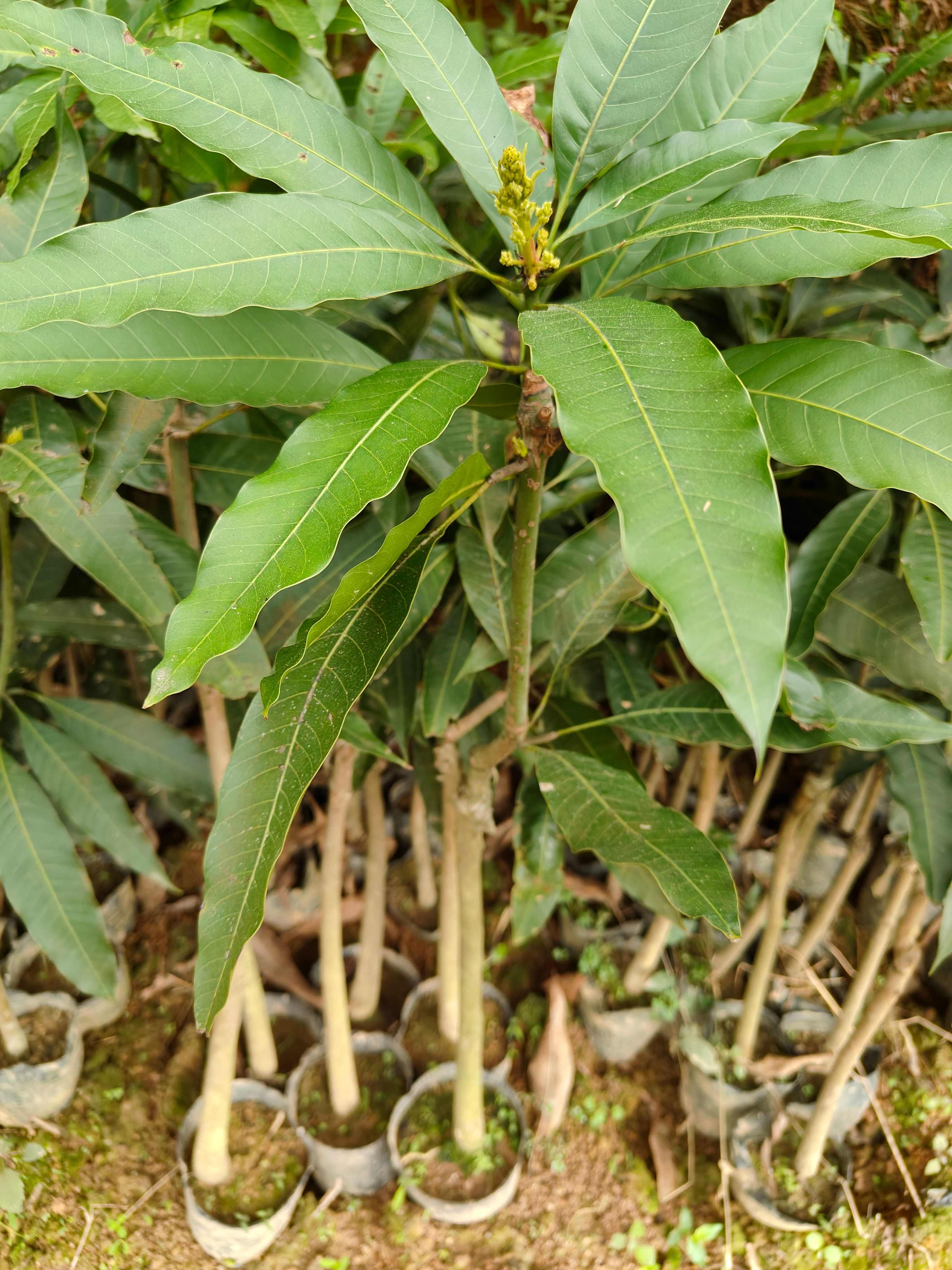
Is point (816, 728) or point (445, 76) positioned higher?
point (445, 76)

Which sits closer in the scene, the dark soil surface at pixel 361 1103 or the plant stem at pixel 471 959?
the plant stem at pixel 471 959

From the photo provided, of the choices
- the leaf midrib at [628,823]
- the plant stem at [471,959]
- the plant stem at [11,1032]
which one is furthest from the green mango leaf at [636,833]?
the plant stem at [11,1032]

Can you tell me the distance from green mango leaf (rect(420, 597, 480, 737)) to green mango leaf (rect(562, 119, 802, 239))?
1.60 ft

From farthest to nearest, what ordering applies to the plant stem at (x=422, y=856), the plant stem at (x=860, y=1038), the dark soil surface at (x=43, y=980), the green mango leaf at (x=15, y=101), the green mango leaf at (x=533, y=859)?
the plant stem at (x=422, y=856) < the dark soil surface at (x=43, y=980) < the plant stem at (x=860, y=1038) < the green mango leaf at (x=533, y=859) < the green mango leaf at (x=15, y=101)

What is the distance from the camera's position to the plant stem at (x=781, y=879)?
1216mm

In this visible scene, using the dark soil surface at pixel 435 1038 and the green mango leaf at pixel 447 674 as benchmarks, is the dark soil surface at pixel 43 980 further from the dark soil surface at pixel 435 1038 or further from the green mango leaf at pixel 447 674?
the green mango leaf at pixel 447 674

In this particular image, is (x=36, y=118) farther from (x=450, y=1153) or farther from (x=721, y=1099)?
(x=721, y=1099)

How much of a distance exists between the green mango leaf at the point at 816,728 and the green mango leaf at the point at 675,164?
0.50 meters

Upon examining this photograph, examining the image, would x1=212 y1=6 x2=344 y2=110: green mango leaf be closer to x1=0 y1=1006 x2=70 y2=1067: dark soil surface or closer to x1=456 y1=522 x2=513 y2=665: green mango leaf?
x1=456 y1=522 x2=513 y2=665: green mango leaf

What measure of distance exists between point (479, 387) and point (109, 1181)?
50.1 inches

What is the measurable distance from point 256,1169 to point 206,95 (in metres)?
1.38

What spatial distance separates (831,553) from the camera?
88 cm

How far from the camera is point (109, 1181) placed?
1188mm

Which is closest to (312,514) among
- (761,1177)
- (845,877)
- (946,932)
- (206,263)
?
(206,263)
